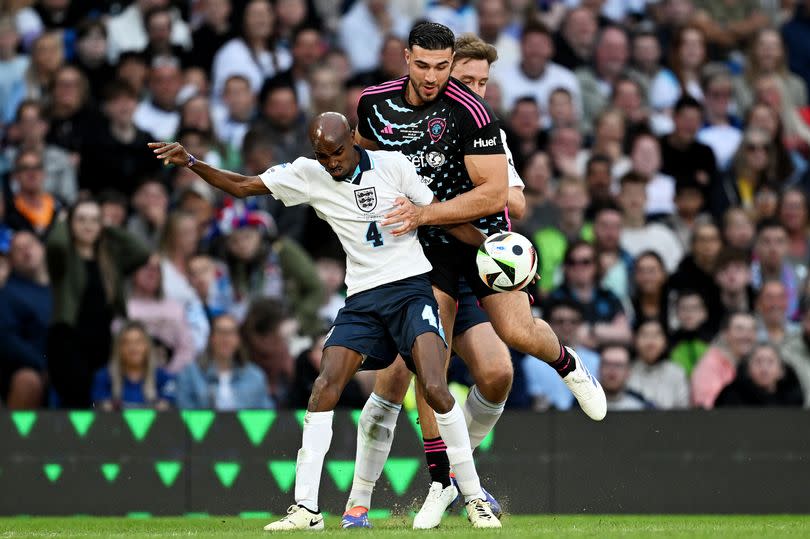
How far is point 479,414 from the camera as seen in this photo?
30.9ft

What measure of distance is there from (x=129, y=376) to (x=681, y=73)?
24.2 feet

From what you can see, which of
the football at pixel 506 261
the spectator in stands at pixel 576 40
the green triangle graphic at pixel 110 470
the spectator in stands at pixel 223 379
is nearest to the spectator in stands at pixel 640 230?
the spectator in stands at pixel 576 40

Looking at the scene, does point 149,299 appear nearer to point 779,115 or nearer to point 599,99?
point 599,99

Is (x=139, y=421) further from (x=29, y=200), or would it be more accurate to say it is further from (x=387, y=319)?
(x=387, y=319)

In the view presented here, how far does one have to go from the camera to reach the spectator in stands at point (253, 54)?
15.2 meters

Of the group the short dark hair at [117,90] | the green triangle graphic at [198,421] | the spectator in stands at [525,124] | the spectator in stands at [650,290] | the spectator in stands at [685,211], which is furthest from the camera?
the spectator in stands at [525,124]

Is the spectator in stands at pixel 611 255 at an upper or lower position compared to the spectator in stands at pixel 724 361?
upper

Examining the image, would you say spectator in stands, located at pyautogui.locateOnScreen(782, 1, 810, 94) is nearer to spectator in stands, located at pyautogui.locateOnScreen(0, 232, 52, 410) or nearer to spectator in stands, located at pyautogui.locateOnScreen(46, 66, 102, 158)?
spectator in stands, located at pyautogui.locateOnScreen(46, 66, 102, 158)

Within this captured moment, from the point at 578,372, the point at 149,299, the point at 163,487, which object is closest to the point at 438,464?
the point at 578,372

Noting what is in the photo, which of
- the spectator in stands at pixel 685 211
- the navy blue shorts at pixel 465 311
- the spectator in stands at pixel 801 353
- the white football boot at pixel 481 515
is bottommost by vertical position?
the spectator in stands at pixel 801 353

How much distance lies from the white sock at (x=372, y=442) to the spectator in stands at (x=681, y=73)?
323 inches

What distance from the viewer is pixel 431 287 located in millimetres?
8719

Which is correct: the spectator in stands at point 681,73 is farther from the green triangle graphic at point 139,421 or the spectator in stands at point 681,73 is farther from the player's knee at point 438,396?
the player's knee at point 438,396

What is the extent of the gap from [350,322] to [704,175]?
7495mm
